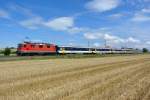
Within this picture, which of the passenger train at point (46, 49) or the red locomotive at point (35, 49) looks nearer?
the red locomotive at point (35, 49)

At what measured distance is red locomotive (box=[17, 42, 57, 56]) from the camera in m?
68.9

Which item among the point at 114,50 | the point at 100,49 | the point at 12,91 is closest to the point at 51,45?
the point at 100,49

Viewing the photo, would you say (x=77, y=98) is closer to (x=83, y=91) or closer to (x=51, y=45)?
(x=83, y=91)

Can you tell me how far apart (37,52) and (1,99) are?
62.3 m

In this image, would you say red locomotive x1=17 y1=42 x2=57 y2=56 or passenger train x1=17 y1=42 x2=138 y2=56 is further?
passenger train x1=17 y1=42 x2=138 y2=56

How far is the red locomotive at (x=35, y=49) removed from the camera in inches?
2712

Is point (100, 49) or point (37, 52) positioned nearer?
point (37, 52)

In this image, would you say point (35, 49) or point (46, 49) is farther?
point (46, 49)

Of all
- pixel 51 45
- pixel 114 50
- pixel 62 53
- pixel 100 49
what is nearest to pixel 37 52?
pixel 51 45

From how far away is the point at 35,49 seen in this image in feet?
235

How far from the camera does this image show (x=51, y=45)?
7775 centimetres

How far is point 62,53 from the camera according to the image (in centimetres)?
8294

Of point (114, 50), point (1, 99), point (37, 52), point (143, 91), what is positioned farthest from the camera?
point (114, 50)

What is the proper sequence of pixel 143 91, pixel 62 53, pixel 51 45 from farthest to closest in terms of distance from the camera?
1. pixel 62 53
2. pixel 51 45
3. pixel 143 91
